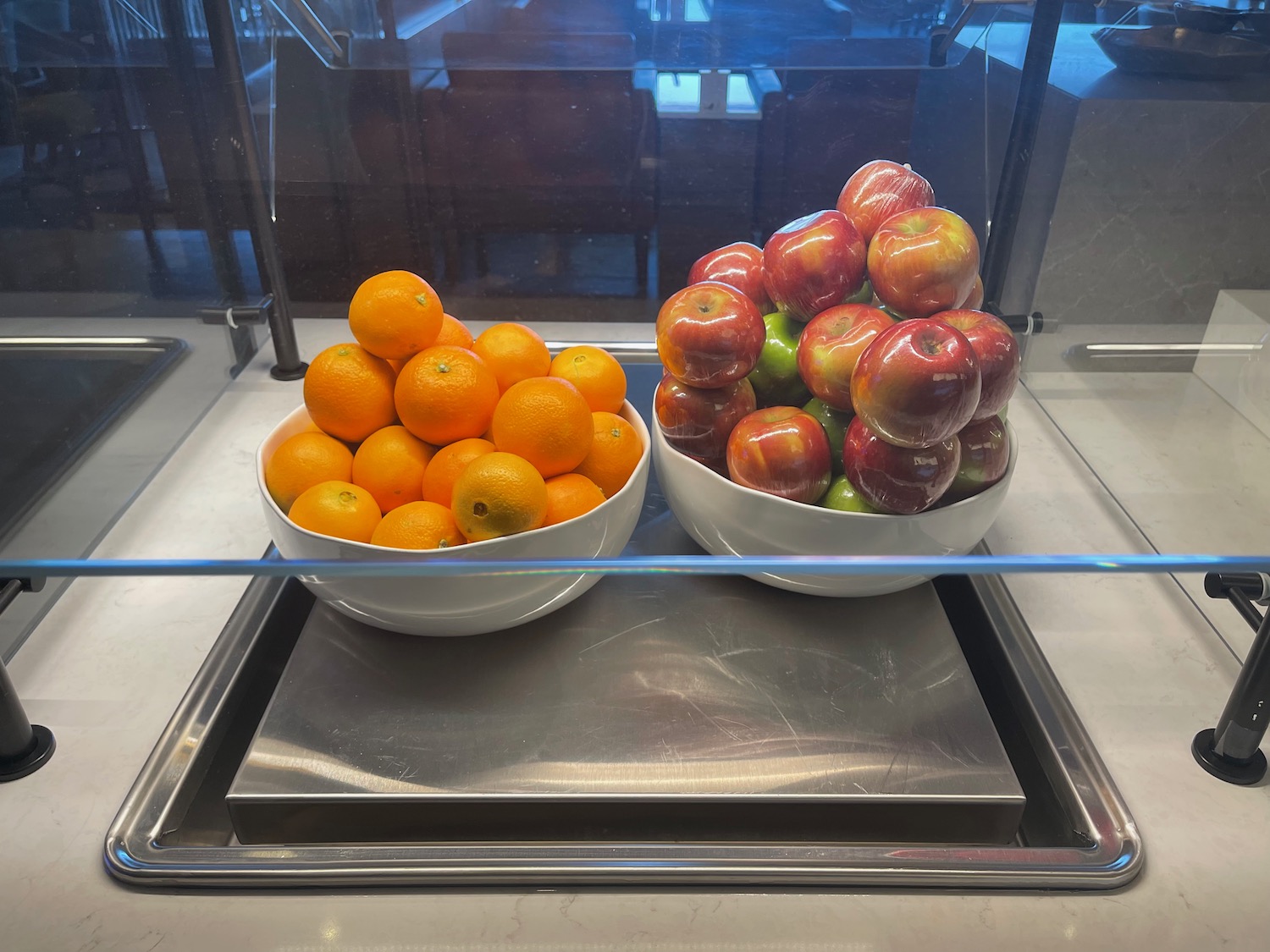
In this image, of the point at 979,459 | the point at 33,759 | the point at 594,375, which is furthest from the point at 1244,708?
the point at 33,759

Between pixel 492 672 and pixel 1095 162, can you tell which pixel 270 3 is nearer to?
pixel 492 672

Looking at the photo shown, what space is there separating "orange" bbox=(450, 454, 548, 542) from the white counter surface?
194 mm

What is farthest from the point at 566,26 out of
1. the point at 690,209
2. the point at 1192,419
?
the point at 1192,419

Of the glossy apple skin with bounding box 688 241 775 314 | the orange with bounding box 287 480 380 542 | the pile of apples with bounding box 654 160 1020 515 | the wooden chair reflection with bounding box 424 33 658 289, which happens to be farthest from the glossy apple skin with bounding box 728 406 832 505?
the wooden chair reflection with bounding box 424 33 658 289

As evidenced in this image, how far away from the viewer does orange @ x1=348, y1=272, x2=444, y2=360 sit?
1.90 ft

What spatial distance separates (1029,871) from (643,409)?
1.35 feet

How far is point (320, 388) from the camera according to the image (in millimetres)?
586

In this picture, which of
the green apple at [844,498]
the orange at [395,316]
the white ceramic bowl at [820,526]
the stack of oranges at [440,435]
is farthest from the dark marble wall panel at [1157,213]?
the orange at [395,316]

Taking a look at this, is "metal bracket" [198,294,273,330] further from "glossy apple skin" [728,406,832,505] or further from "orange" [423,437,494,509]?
"glossy apple skin" [728,406,832,505]

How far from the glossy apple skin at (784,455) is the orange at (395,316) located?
21 centimetres

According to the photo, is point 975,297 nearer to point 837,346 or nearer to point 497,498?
point 837,346

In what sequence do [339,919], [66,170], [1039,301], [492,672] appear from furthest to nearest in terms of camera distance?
[1039,301] < [66,170] < [492,672] < [339,919]

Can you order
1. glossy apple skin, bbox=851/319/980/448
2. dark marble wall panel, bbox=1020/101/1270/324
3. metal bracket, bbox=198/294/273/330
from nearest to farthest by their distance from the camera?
glossy apple skin, bbox=851/319/980/448 → dark marble wall panel, bbox=1020/101/1270/324 → metal bracket, bbox=198/294/273/330

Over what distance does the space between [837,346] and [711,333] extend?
0.07 m
